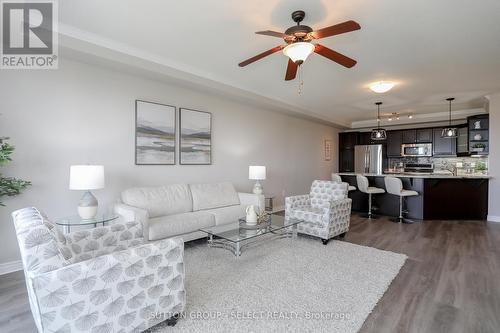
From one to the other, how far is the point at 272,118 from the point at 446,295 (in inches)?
179

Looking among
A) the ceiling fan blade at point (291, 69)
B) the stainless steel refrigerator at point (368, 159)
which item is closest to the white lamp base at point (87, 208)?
the ceiling fan blade at point (291, 69)

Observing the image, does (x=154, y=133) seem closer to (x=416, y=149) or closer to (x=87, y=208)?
(x=87, y=208)

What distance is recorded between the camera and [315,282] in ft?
8.39

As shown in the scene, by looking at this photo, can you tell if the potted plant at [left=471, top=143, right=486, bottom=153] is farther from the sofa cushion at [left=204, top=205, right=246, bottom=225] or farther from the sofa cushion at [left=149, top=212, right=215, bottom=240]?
the sofa cushion at [left=149, top=212, right=215, bottom=240]

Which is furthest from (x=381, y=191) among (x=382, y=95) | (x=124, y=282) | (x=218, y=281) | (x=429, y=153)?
(x=124, y=282)

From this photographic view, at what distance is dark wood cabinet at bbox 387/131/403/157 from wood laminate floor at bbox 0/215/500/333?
4.28 meters

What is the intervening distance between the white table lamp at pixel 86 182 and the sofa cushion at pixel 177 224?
0.67 metres

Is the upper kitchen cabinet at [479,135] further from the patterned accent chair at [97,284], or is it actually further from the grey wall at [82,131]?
the patterned accent chair at [97,284]

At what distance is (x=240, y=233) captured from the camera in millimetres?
3133

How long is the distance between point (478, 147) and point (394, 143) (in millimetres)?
2387

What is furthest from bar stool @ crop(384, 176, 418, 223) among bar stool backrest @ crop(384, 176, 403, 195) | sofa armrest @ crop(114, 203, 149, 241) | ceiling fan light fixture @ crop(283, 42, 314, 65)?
sofa armrest @ crop(114, 203, 149, 241)

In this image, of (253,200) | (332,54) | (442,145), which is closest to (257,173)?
(253,200)

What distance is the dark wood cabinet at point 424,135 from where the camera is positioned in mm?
7570

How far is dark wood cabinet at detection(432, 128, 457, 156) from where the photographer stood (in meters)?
7.21
